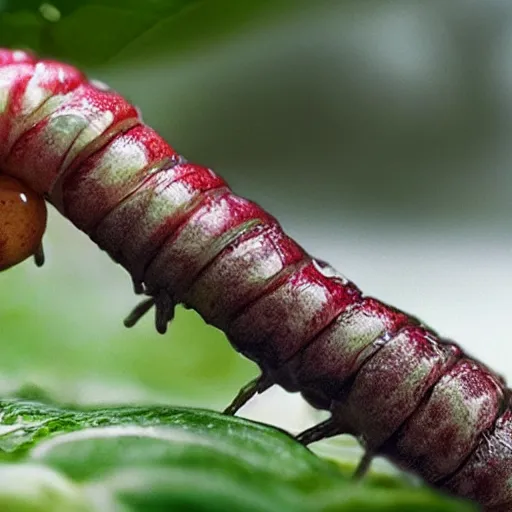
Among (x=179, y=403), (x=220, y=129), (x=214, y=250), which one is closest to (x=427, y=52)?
(x=220, y=129)

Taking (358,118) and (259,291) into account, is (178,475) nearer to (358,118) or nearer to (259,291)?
(259,291)

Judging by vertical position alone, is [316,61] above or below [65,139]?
above

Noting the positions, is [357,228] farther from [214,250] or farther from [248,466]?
[248,466]

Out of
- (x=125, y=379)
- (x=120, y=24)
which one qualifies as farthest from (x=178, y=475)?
(x=120, y=24)

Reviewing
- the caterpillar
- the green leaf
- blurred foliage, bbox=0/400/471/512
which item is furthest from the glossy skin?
the green leaf

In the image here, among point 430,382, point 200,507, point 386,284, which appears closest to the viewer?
point 200,507

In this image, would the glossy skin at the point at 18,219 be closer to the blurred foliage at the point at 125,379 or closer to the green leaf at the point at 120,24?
the blurred foliage at the point at 125,379

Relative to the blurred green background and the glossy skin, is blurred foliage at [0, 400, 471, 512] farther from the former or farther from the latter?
the blurred green background

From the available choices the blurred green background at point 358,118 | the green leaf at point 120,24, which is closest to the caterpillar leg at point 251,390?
the blurred green background at point 358,118
